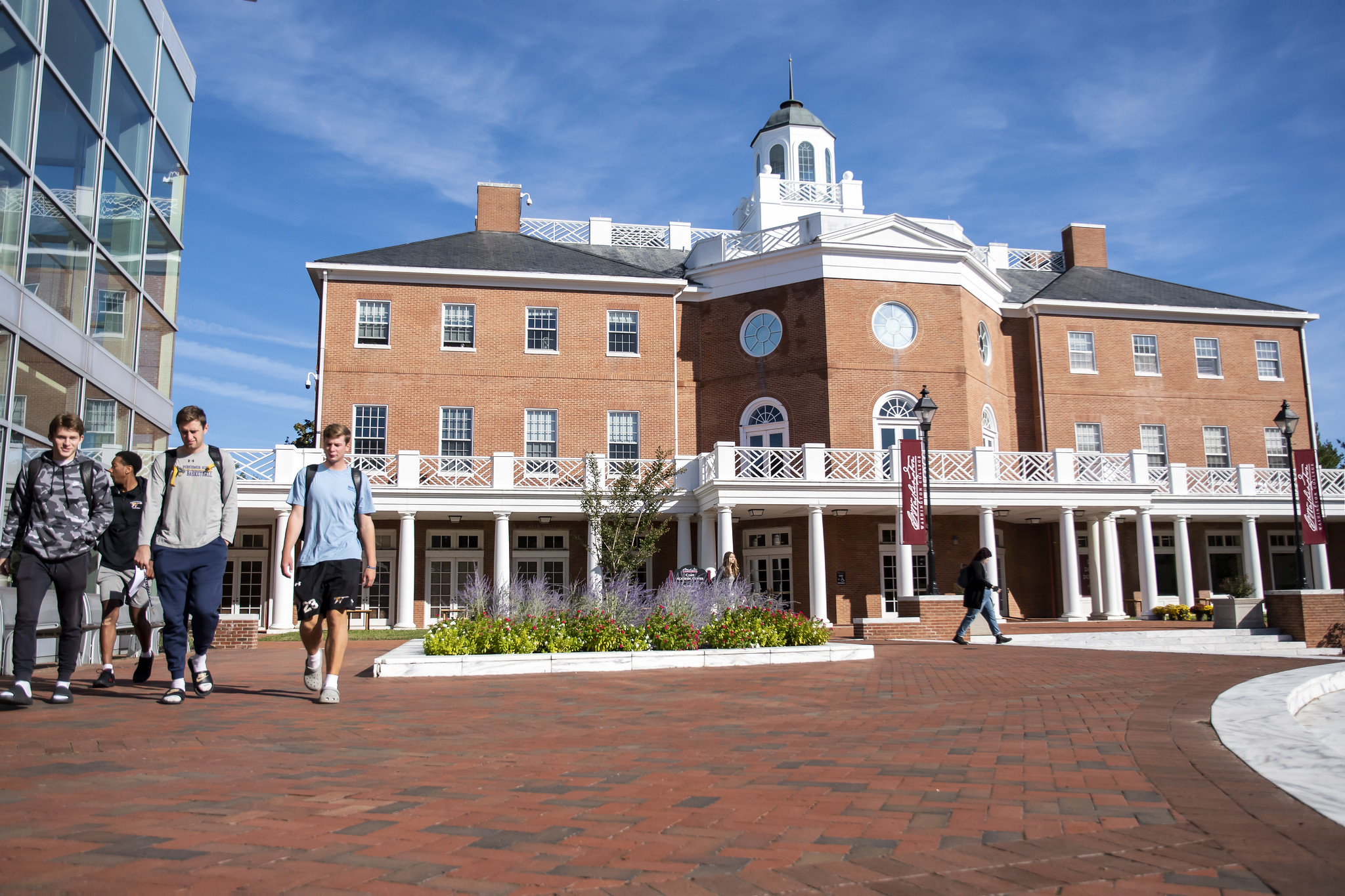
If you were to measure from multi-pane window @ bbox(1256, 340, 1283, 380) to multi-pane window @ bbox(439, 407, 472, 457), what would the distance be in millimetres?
25933

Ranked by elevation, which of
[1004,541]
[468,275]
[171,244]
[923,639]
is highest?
[468,275]

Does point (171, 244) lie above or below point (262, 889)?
above

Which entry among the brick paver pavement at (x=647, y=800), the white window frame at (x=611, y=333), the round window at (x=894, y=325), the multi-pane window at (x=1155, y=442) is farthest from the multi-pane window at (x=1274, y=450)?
the brick paver pavement at (x=647, y=800)

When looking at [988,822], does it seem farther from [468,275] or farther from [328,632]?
[468,275]

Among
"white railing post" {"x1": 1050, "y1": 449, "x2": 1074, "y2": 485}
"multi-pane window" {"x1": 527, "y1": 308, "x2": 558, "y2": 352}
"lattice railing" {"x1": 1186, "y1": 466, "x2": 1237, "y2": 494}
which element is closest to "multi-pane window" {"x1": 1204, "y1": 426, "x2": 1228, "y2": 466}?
"lattice railing" {"x1": 1186, "y1": 466, "x2": 1237, "y2": 494}

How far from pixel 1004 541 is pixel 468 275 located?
17.5 metres

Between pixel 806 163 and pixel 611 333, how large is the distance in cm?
1521

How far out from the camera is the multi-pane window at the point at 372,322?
92.4 ft

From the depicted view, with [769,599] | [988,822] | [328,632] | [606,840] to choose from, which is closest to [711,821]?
[606,840]

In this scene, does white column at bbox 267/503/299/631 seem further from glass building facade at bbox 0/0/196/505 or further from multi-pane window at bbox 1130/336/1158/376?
multi-pane window at bbox 1130/336/1158/376

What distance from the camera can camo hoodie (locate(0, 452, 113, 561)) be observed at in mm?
6762

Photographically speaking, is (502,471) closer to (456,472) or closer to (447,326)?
(456,472)

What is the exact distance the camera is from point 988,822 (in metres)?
3.59

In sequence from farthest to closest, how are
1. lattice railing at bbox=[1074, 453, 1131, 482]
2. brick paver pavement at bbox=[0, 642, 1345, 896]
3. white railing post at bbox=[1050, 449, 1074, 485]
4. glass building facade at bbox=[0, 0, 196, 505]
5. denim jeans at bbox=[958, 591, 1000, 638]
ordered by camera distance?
lattice railing at bbox=[1074, 453, 1131, 482] < white railing post at bbox=[1050, 449, 1074, 485] < denim jeans at bbox=[958, 591, 1000, 638] < glass building facade at bbox=[0, 0, 196, 505] < brick paver pavement at bbox=[0, 642, 1345, 896]
